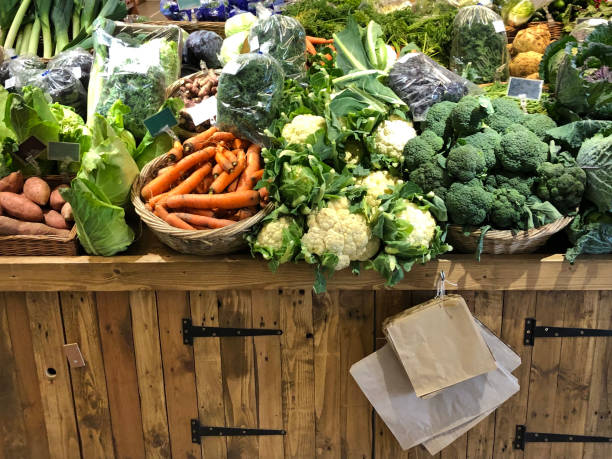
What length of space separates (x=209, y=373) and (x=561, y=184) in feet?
4.81

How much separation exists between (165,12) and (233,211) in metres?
2.11

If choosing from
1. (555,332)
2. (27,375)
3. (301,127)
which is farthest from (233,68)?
(555,332)

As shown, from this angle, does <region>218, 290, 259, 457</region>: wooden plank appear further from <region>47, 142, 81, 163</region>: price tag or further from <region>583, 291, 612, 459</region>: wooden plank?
<region>583, 291, 612, 459</region>: wooden plank

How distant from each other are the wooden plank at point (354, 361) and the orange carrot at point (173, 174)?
0.76 meters

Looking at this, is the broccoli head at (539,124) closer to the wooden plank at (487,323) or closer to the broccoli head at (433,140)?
the broccoli head at (433,140)

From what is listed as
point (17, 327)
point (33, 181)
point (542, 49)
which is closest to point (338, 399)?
point (17, 327)

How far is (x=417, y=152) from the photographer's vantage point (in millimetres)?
2021

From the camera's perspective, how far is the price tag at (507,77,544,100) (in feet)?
7.75

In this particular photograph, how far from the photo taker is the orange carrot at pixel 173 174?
2133 mm

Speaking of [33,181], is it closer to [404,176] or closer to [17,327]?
[17,327]

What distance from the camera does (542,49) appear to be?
9.84 feet

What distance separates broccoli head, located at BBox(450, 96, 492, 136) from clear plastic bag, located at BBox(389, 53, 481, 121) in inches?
9.5

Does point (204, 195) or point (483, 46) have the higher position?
point (483, 46)

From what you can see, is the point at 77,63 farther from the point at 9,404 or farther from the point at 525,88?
the point at 525,88
